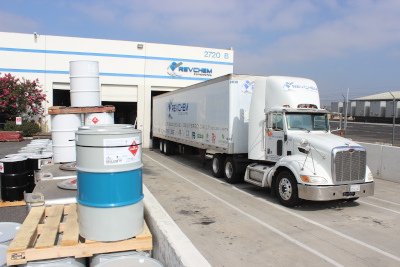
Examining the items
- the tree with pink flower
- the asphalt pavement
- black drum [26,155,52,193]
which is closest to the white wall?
the asphalt pavement

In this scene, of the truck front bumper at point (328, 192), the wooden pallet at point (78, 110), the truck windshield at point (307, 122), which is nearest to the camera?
the wooden pallet at point (78, 110)

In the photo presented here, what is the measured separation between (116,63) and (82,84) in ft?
57.0

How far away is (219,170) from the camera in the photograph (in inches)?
476

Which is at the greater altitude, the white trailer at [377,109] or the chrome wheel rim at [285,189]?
the white trailer at [377,109]

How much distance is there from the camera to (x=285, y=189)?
8.12m

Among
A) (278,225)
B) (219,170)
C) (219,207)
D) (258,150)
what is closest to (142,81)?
(219,170)

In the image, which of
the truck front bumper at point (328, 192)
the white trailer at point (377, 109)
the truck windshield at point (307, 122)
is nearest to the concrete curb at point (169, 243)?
the truck front bumper at point (328, 192)

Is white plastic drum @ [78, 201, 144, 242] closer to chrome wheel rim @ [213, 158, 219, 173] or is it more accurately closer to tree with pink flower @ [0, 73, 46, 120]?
chrome wheel rim @ [213, 158, 219, 173]

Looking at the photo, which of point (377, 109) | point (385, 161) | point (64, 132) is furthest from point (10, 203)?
point (377, 109)

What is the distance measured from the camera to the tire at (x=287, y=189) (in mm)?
7828

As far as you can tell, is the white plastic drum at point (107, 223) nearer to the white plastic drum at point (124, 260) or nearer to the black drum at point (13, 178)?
the white plastic drum at point (124, 260)

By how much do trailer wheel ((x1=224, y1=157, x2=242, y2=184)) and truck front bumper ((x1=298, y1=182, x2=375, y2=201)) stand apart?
11.6 ft

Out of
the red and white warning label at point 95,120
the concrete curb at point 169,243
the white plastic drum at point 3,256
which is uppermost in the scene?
the red and white warning label at point 95,120

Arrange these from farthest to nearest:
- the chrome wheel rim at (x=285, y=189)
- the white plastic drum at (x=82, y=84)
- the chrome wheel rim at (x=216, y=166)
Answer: the chrome wheel rim at (x=216, y=166)
the chrome wheel rim at (x=285, y=189)
the white plastic drum at (x=82, y=84)
